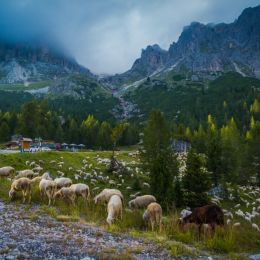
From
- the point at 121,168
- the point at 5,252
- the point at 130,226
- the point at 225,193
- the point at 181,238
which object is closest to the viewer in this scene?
the point at 5,252

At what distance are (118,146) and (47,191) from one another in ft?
385

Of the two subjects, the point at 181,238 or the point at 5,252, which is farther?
the point at 181,238

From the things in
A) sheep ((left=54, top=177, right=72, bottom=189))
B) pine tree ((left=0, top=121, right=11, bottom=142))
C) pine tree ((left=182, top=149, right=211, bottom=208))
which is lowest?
pine tree ((left=182, top=149, right=211, bottom=208))

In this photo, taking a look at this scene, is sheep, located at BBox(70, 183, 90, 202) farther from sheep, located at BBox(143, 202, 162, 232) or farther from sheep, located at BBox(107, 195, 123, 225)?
sheep, located at BBox(143, 202, 162, 232)

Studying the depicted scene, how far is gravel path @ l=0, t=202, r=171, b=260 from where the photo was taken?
10961mm

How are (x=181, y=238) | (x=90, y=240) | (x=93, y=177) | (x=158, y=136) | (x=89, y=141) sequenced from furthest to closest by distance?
1. (x=89, y=141)
2. (x=158, y=136)
3. (x=93, y=177)
4. (x=181, y=238)
5. (x=90, y=240)

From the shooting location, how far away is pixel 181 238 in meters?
14.1

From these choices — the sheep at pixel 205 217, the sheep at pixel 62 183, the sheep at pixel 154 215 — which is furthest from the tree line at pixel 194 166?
the sheep at pixel 154 215

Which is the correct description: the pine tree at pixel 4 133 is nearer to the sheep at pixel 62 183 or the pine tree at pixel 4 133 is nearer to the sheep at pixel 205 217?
the sheep at pixel 62 183

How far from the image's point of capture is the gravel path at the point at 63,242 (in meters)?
11.0

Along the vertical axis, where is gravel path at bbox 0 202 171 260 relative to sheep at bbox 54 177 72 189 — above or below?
below

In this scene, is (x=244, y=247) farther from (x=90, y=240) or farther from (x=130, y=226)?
(x=90, y=240)

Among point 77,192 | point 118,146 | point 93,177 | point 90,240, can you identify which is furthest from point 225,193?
point 118,146

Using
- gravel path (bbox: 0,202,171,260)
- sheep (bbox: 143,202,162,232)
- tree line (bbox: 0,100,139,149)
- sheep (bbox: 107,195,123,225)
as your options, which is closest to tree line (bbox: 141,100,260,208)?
sheep (bbox: 107,195,123,225)
